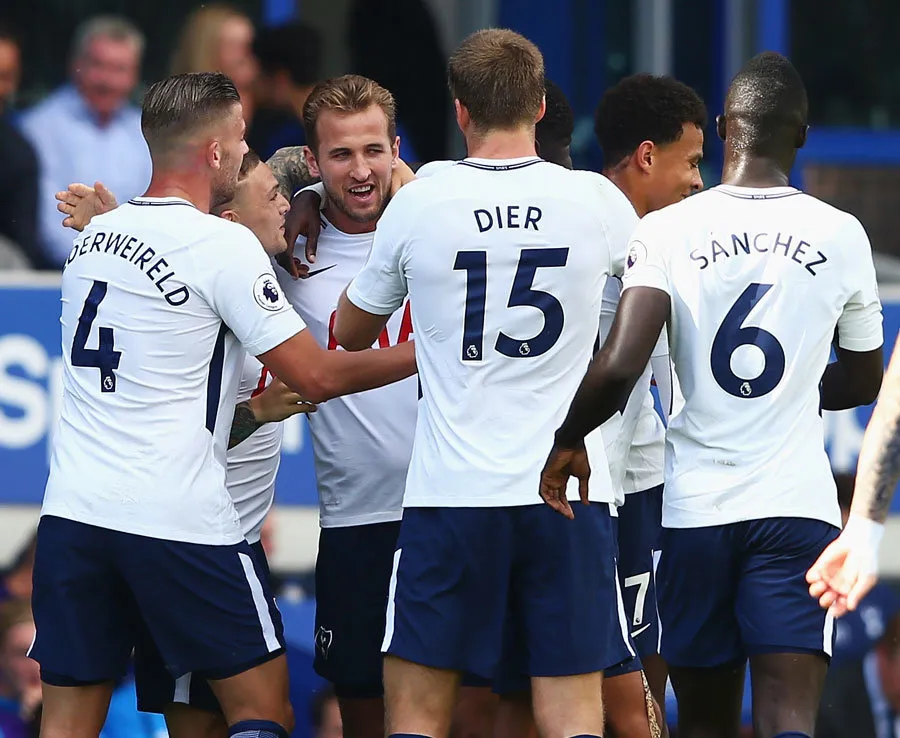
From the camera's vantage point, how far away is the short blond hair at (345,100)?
5141 mm

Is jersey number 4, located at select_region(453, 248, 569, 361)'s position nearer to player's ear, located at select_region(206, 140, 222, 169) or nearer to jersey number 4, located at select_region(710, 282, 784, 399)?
jersey number 4, located at select_region(710, 282, 784, 399)

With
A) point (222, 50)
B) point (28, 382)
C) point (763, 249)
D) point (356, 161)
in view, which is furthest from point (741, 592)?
point (222, 50)

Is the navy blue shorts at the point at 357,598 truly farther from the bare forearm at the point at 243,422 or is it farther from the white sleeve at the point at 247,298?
the white sleeve at the point at 247,298

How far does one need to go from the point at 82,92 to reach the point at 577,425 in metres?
4.59

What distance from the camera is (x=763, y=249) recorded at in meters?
4.33

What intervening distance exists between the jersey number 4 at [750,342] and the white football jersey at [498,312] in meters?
0.33

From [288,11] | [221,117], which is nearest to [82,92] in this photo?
[288,11]

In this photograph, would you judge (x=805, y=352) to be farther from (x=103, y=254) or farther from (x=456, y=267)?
(x=103, y=254)

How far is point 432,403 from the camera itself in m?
4.34

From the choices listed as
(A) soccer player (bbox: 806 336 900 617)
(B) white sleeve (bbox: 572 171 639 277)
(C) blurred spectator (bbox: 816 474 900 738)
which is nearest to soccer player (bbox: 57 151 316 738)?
(B) white sleeve (bbox: 572 171 639 277)

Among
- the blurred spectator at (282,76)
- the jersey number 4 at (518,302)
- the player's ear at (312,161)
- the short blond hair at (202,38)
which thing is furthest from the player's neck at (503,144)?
the short blond hair at (202,38)

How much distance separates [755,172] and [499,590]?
125 centimetres

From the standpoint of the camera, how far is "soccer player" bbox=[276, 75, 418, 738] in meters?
5.09

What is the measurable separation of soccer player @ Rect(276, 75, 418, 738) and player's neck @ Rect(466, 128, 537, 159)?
0.78 meters
